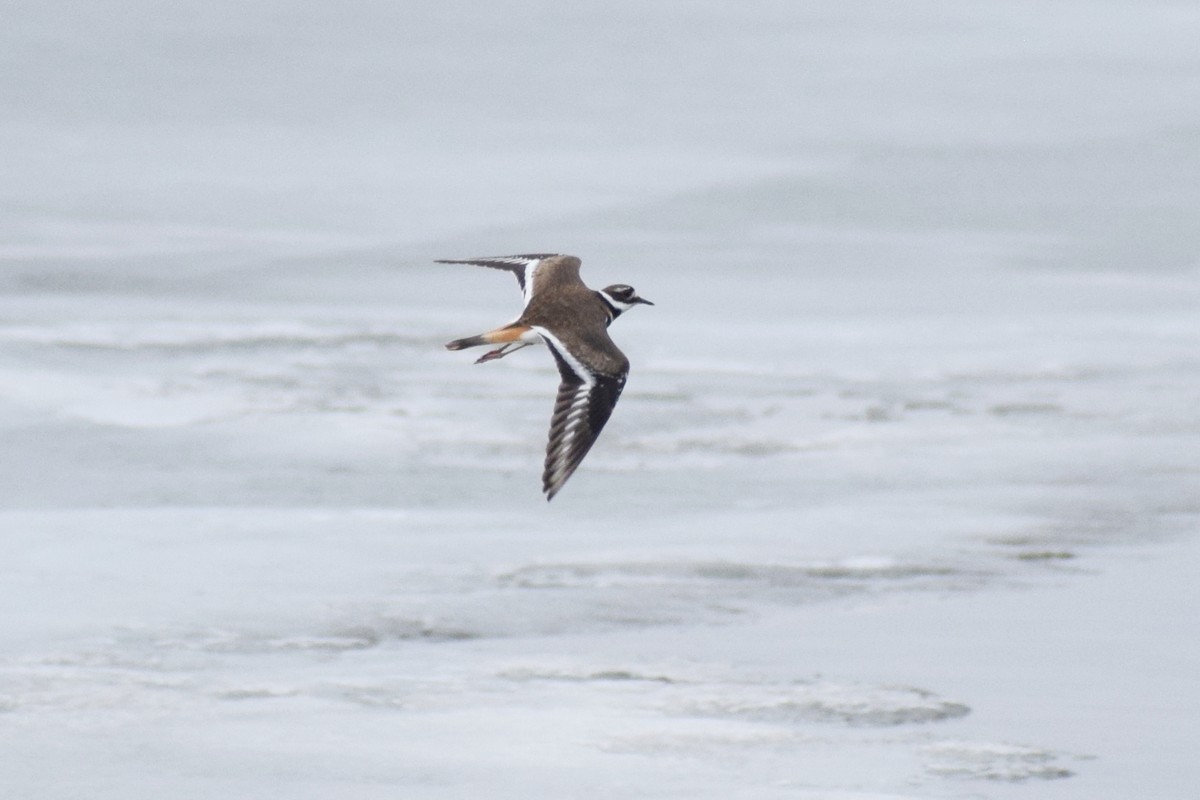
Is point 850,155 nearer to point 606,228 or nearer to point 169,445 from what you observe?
point 606,228

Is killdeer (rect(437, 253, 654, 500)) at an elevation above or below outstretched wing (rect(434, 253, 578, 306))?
below

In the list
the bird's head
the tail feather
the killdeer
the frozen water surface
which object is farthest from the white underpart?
the frozen water surface

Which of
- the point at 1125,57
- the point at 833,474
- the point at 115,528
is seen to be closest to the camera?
the point at 115,528

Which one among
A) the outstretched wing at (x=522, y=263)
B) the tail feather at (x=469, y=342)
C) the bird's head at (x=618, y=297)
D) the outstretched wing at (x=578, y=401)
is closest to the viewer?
the outstretched wing at (x=578, y=401)

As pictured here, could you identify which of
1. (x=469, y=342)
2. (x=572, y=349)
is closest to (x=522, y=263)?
(x=572, y=349)

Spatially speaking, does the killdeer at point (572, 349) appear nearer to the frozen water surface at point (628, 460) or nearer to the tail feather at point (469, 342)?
the tail feather at point (469, 342)

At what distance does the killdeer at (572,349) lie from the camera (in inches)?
174

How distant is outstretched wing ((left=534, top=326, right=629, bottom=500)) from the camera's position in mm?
4359

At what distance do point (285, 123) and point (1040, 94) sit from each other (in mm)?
7499

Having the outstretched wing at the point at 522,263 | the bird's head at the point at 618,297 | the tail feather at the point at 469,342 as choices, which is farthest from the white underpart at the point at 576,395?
the outstretched wing at the point at 522,263

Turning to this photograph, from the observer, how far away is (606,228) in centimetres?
1480

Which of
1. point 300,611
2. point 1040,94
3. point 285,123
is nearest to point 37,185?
point 285,123

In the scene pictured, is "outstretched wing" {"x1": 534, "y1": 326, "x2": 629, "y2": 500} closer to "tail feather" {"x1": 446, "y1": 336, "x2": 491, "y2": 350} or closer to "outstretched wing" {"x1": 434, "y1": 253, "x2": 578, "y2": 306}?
"tail feather" {"x1": 446, "y1": 336, "x2": 491, "y2": 350}

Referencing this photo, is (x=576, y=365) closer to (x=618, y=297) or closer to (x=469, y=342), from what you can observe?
(x=469, y=342)
